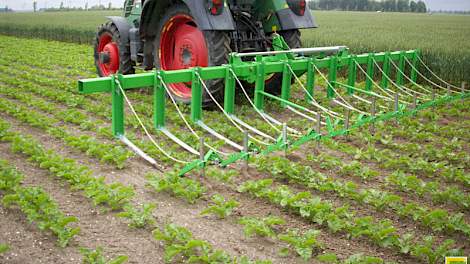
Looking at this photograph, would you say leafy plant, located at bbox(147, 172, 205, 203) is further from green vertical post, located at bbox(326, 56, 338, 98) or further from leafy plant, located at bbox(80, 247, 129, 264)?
green vertical post, located at bbox(326, 56, 338, 98)

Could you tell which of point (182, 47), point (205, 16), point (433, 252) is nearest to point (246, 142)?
point (433, 252)

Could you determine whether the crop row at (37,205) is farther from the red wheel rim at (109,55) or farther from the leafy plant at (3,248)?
the red wheel rim at (109,55)

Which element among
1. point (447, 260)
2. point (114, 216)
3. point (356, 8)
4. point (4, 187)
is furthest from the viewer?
point (356, 8)

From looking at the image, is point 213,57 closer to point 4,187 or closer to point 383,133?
point 383,133

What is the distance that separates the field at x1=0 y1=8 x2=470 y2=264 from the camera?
3.01m

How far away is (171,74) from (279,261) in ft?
8.12

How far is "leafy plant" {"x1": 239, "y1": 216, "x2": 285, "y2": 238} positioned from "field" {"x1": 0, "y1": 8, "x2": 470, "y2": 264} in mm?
11

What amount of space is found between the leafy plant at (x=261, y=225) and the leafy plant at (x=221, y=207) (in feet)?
0.47

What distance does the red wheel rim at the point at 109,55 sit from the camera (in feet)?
25.7

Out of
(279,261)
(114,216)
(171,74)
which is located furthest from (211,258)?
(171,74)

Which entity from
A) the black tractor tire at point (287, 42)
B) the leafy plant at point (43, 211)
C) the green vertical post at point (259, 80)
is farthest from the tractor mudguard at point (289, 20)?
the leafy plant at point (43, 211)

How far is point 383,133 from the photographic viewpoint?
5.62 m

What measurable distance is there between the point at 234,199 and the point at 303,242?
89cm

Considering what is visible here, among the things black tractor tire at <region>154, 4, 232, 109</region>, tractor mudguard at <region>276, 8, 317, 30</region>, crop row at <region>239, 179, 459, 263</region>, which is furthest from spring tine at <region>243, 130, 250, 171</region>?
tractor mudguard at <region>276, 8, 317, 30</region>
